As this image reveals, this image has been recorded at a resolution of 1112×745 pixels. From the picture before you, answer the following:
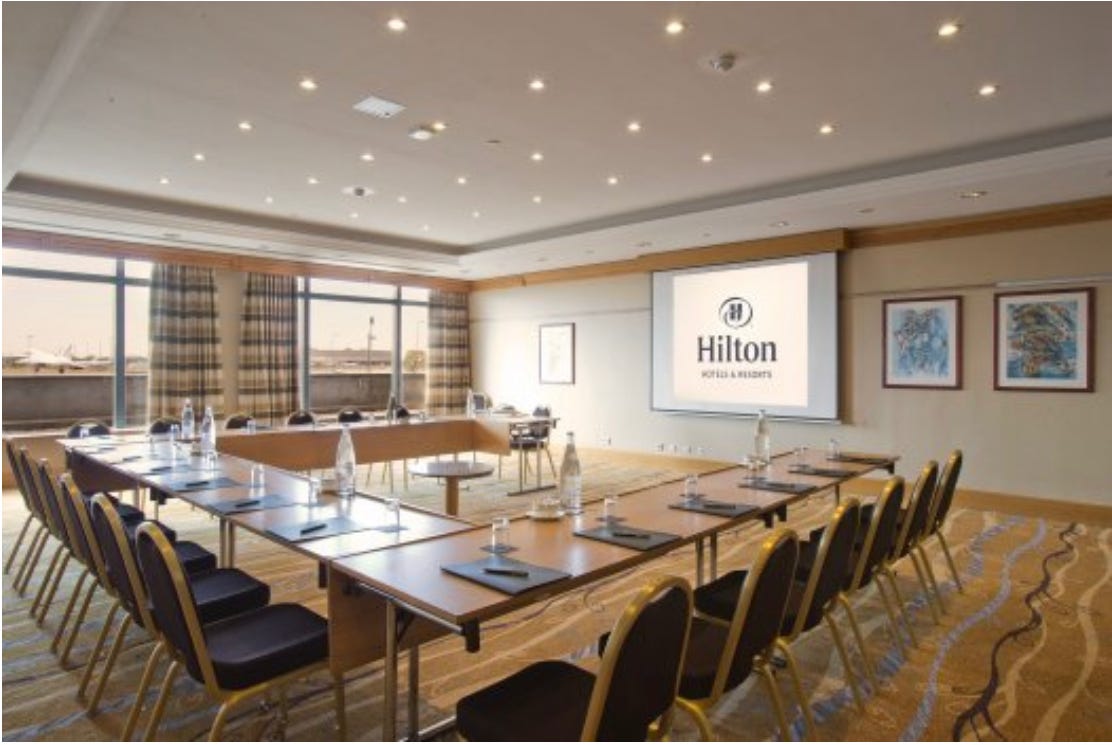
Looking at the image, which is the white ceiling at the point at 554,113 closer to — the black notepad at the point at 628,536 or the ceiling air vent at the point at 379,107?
the ceiling air vent at the point at 379,107

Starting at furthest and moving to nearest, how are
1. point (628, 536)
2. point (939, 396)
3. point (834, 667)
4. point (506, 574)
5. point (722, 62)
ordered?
point (939, 396), point (722, 62), point (834, 667), point (628, 536), point (506, 574)

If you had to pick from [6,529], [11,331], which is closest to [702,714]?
[6,529]

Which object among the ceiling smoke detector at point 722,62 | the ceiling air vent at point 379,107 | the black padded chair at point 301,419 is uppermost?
the ceiling air vent at point 379,107

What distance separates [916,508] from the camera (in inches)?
130

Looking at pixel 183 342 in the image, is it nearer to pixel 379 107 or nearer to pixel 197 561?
pixel 379 107

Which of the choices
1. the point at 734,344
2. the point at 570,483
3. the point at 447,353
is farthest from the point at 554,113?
the point at 447,353

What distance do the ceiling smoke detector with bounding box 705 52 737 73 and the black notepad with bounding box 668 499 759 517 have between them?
2.32m

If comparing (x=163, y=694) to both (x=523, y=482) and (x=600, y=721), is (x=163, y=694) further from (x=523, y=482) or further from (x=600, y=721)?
(x=523, y=482)

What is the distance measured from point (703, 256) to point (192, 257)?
6307mm

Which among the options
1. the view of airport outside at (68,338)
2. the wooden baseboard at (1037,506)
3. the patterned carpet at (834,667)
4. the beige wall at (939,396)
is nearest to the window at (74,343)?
the view of airport outside at (68,338)

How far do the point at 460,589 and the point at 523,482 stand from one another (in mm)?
5601

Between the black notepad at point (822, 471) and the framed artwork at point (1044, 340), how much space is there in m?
3.28

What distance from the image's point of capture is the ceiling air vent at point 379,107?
13.6 ft

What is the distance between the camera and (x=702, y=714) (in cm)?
189
